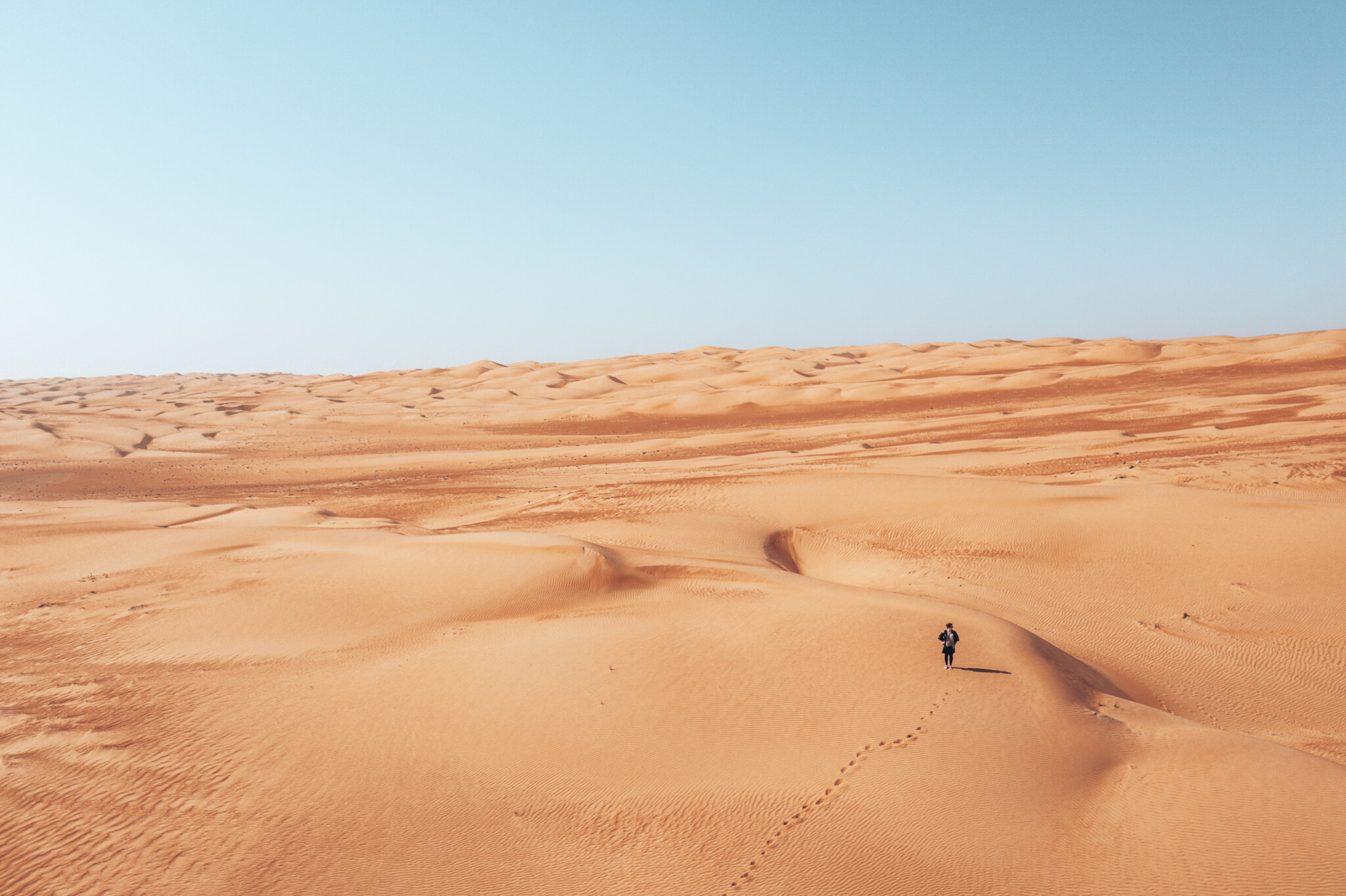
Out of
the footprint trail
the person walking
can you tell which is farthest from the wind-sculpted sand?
the person walking

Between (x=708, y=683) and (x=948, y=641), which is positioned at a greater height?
(x=948, y=641)

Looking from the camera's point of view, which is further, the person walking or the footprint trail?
the person walking

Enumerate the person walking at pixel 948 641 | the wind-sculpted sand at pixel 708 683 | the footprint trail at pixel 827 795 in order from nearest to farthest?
the footprint trail at pixel 827 795, the wind-sculpted sand at pixel 708 683, the person walking at pixel 948 641

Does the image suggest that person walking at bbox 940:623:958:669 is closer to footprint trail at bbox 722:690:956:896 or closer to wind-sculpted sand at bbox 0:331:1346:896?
wind-sculpted sand at bbox 0:331:1346:896

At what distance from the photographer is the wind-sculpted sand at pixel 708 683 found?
5504 millimetres

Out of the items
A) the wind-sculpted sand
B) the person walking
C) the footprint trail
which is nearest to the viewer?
the footprint trail

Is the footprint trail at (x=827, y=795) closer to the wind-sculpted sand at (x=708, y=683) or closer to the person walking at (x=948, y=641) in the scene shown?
the wind-sculpted sand at (x=708, y=683)

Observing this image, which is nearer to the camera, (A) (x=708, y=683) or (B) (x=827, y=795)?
(B) (x=827, y=795)

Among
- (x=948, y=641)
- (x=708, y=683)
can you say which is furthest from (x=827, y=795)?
(x=948, y=641)

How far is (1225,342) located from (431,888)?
202 ft

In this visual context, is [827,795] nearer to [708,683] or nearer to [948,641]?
[708,683]

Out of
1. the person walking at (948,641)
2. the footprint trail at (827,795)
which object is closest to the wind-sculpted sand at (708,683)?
the footprint trail at (827,795)

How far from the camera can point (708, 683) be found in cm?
773

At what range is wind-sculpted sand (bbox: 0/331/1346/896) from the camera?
217 inches
